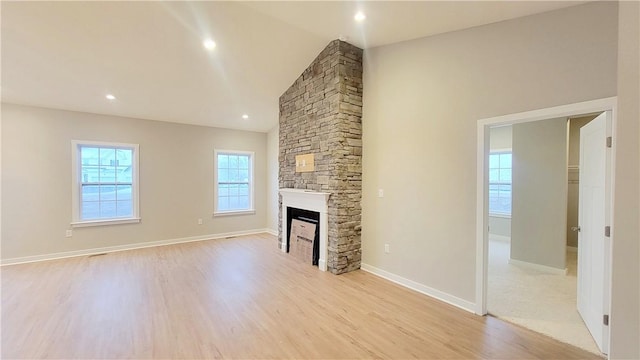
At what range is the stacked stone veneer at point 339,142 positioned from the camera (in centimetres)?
397

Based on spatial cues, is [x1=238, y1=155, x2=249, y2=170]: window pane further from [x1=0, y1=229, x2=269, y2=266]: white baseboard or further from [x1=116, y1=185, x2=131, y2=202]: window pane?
[x1=116, y1=185, x2=131, y2=202]: window pane

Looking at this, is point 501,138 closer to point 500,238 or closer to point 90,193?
point 500,238

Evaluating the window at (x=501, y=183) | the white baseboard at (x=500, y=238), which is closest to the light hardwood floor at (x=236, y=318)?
the white baseboard at (x=500, y=238)

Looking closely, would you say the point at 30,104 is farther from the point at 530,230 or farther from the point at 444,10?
the point at 530,230

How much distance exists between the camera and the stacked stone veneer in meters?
3.97

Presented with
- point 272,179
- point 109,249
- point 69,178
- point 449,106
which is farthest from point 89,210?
point 449,106

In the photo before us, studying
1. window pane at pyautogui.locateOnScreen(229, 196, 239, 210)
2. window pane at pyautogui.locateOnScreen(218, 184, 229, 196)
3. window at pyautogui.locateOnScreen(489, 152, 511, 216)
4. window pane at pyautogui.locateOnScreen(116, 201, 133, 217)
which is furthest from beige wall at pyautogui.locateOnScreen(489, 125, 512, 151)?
window pane at pyautogui.locateOnScreen(116, 201, 133, 217)

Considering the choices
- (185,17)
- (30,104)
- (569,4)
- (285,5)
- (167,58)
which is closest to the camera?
(569,4)

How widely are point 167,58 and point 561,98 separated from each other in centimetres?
448

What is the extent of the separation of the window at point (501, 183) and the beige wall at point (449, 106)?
4.03 meters

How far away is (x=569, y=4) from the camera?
226 centimetres

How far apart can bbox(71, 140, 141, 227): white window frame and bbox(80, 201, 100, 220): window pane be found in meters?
0.08

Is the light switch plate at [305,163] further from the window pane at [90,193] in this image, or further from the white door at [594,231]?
the window pane at [90,193]

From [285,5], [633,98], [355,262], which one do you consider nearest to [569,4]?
[633,98]
